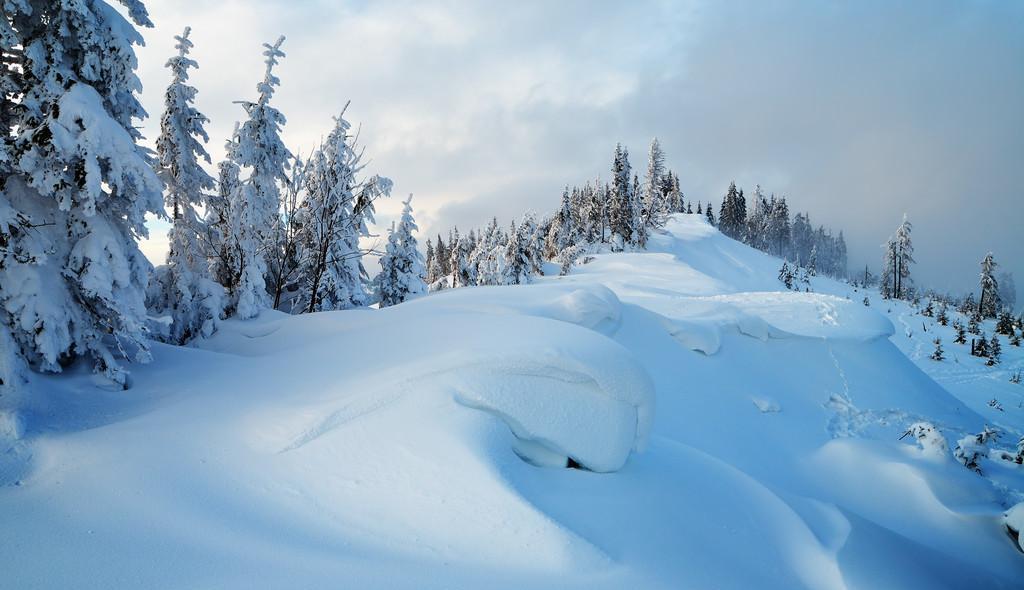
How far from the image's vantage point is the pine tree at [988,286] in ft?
145

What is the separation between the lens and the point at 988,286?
44875 millimetres

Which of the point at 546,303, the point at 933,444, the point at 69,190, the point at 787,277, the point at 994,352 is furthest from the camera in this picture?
the point at 787,277

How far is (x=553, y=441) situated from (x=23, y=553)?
4272 millimetres

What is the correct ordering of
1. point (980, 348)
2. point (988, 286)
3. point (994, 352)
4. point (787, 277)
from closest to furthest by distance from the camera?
point (994, 352), point (980, 348), point (988, 286), point (787, 277)

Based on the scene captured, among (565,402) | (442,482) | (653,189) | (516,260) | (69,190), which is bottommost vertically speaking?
(442,482)

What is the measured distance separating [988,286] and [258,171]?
64.2m

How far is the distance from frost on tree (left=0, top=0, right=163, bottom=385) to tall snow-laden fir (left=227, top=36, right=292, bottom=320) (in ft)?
19.6

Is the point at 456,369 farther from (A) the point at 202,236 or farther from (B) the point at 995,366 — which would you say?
(B) the point at 995,366

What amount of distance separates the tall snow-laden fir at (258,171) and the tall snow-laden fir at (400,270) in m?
7.87

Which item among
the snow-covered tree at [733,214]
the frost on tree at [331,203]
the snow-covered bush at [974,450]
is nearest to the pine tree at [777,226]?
the snow-covered tree at [733,214]

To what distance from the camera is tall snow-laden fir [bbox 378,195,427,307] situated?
2186cm

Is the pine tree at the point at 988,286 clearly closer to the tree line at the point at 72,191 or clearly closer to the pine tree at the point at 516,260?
the pine tree at the point at 516,260

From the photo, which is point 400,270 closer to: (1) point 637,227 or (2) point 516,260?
(2) point 516,260

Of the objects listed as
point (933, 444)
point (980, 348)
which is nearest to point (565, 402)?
point (933, 444)
